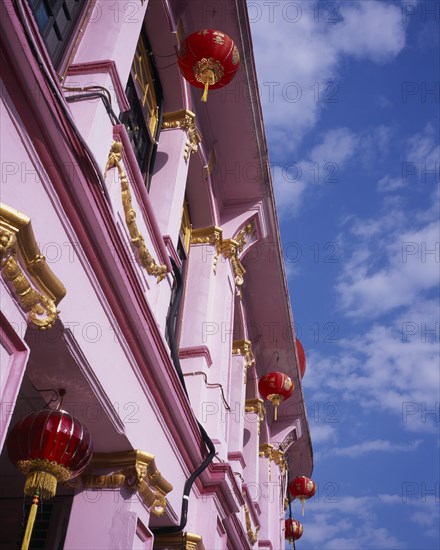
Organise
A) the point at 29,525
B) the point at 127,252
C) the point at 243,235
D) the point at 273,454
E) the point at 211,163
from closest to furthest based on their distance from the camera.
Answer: the point at 29,525 → the point at 127,252 → the point at 211,163 → the point at 243,235 → the point at 273,454

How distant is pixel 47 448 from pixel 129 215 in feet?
7.07

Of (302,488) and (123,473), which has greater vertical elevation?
(302,488)

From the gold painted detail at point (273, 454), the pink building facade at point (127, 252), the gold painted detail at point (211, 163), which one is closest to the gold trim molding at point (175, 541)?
the pink building facade at point (127, 252)

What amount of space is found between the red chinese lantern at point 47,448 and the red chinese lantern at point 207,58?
4043 mm

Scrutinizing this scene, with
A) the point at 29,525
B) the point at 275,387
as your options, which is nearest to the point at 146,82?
the point at 29,525

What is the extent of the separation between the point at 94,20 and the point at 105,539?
463 centimetres

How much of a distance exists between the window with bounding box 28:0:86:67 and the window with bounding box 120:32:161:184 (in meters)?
1.08

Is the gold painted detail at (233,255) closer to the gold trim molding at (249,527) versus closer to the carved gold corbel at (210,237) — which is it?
the carved gold corbel at (210,237)

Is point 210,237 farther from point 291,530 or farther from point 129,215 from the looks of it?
point 291,530

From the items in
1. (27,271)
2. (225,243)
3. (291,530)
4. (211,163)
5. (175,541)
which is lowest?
(175,541)

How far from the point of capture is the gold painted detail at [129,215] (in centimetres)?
538

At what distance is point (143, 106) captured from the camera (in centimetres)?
752

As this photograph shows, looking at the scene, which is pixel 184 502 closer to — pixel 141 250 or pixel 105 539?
pixel 105 539

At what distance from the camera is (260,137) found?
941 centimetres
